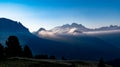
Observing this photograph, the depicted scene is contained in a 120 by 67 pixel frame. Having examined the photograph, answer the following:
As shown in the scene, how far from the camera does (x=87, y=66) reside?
88625 mm

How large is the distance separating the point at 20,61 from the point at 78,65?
1546cm

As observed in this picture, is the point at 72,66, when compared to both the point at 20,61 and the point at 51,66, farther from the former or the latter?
the point at 20,61

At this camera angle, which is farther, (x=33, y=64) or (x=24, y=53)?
(x=24, y=53)

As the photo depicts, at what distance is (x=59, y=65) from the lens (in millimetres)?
82562

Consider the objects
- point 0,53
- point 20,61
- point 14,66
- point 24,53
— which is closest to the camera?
point 14,66

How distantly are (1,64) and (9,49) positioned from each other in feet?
150

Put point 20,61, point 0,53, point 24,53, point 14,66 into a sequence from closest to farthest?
1. point 14,66
2. point 20,61
3. point 0,53
4. point 24,53

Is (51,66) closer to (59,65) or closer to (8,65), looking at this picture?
(59,65)

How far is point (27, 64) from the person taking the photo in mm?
81562

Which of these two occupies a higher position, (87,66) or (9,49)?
(9,49)

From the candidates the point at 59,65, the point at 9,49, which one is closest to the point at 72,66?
the point at 59,65

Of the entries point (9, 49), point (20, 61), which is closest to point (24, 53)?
point (9, 49)

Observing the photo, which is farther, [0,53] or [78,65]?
[0,53]

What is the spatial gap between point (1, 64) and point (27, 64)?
657 cm
